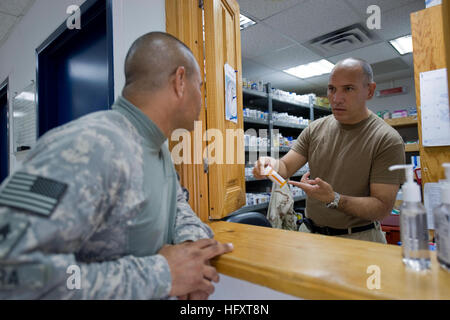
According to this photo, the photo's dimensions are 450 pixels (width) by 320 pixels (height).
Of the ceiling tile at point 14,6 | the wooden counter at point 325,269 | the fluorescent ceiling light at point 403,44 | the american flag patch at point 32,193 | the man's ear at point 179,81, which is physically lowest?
the wooden counter at point 325,269

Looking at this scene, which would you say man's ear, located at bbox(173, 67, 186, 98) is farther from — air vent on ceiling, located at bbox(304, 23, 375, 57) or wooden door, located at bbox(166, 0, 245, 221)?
air vent on ceiling, located at bbox(304, 23, 375, 57)

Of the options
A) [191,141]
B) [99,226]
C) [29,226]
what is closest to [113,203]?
[99,226]

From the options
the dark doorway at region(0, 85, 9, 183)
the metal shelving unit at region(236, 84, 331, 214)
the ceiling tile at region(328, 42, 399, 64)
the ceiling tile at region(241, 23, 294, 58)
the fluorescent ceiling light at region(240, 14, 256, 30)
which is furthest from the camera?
the ceiling tile at region(328, 42, 399, 64)

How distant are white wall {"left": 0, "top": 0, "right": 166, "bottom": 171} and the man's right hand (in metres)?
1.08

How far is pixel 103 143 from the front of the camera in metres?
0.62

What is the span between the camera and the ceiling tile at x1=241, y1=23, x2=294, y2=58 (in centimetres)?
359

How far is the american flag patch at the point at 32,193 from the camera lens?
0.49 meters

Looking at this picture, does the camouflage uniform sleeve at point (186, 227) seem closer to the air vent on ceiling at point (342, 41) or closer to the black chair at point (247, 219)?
the black chair at point (247, 219)

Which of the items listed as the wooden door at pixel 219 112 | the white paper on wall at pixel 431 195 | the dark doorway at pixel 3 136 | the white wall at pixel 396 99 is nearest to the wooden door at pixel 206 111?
the wooden door at pixel 219 112

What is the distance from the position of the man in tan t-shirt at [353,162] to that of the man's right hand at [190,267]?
78 centimetres

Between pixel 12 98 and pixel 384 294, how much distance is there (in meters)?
4.30

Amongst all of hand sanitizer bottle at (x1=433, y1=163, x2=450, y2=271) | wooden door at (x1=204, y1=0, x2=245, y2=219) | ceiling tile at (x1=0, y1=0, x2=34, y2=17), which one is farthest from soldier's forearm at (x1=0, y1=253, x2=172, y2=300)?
ceiling tile at (x1=0, y1=0, x2=34, y2=17)

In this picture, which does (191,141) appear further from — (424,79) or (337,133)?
(424,79)

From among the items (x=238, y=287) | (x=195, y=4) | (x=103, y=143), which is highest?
(x=195, y=4)
